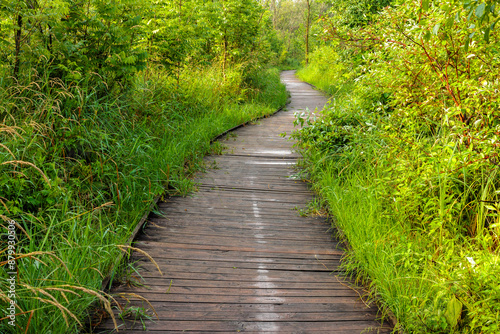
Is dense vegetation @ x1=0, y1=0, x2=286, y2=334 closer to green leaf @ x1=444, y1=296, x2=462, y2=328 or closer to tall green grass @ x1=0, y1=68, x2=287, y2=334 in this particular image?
tall green grass @ x1=0, y1=68, x2=287, y2=334

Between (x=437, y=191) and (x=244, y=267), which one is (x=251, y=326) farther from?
(x=437, y=191)

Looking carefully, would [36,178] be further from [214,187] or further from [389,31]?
[389,31]

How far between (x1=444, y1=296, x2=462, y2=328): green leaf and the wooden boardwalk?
45 centimetres

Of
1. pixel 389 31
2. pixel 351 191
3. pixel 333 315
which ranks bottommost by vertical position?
pixel 333 315

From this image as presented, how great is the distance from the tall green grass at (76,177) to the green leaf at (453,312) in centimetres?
214

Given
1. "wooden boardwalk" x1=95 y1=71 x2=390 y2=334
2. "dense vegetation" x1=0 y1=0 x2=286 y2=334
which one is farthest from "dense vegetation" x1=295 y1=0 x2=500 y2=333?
"dense vegetation" x1=0 y1=0 x2=286 y2=334

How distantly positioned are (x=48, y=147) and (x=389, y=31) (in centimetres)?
435

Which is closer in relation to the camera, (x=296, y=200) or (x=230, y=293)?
(x=230, y=293)

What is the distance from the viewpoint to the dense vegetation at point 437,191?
8.74 ft

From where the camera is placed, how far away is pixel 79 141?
4.36 m

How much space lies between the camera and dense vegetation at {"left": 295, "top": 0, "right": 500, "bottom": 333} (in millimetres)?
2664

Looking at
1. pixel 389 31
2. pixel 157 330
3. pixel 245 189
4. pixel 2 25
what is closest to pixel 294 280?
pixel 157 330

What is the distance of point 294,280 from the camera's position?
3.44 metres

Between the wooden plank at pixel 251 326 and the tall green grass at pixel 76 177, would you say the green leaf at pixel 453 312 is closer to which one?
the wooden plank at pixel 251 326
